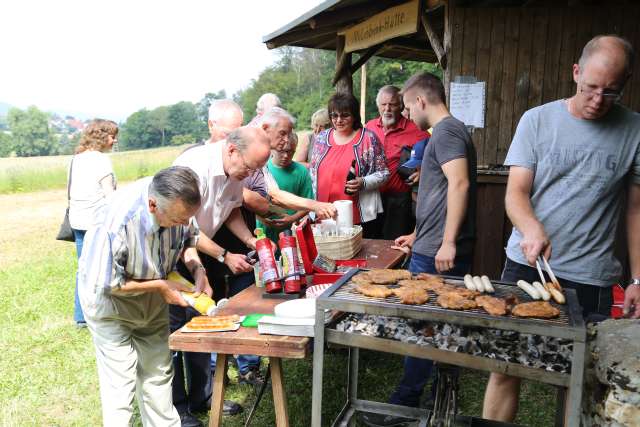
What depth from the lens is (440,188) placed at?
3.03 metres

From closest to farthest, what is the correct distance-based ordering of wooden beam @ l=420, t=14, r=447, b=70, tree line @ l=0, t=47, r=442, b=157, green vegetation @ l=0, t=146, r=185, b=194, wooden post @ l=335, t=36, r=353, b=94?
wooden beam @ l=420, t=14, r=447, b=70 → wooden post @ l=335, t=36, r=353, b=94 → green vegetation @ l=0, t=146, r=185, b=194 → tree line @ l=0, t=47, r=442, b=157

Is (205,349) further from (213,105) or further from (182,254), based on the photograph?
(213,105)

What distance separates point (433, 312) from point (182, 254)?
151cm

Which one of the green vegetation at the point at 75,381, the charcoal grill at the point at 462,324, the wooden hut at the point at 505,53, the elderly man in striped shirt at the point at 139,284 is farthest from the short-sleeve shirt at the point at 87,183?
the charcoal grill at the point at 462,324

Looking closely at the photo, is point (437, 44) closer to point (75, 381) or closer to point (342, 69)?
point (342, 69)

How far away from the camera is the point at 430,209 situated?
3.07 m

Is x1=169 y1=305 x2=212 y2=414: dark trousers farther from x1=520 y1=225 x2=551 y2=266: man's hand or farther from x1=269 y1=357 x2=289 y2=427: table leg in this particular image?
x1=520 y1=225 x2=551 y2=266: man's hand

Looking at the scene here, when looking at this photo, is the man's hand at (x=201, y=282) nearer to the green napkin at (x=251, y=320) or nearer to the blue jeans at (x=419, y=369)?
the green napkin at (x=251, y=320)

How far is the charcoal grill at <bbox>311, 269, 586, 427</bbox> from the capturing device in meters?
1.82

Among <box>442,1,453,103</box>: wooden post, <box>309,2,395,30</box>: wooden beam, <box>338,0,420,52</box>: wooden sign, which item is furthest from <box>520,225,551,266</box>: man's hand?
<box>309,2,395,30</box>: wooden beam

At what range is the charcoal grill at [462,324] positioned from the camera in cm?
182

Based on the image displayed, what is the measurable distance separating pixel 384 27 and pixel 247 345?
15.4 ft

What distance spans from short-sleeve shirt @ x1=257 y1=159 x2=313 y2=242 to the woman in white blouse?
165cm

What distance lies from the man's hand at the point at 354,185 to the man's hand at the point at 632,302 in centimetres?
229
